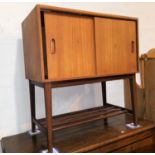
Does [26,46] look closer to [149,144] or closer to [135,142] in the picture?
[135,142]

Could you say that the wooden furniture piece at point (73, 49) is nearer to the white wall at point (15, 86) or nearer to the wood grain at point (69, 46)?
the wood grain at point (69, 46)

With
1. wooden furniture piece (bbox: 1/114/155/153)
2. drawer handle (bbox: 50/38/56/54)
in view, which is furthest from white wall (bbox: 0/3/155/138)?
drawer handle (bbox: 50/38/56/54)

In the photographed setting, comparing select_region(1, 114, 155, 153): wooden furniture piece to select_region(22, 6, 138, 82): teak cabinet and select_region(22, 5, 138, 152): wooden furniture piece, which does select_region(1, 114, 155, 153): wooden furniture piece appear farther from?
select_region(22, 6, 138, 82): teak cabinet

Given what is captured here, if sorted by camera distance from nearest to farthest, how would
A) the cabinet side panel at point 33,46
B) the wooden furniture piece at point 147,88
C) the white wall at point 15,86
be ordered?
the cabinet side panel at point 33,46 < the white wall at point 15,86 < the wooden furniture piece at point 147,88

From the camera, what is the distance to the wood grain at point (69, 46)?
96cm

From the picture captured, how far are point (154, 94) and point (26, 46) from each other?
40.5 inches

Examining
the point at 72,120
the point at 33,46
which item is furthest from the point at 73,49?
the point at 72,120

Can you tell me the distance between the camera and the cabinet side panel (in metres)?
0.93

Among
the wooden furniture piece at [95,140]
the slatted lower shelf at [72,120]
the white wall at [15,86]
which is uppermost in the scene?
the white wall at [15,86]

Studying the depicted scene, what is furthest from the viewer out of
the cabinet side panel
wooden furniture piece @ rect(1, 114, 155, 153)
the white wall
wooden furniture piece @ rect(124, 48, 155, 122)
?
wooden furniture piece @ rect(124, 48, 155, 122)

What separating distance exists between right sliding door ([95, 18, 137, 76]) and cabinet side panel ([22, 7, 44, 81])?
34cm

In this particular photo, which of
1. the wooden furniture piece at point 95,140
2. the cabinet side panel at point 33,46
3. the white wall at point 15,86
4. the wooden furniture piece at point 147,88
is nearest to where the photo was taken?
the cabinet side panel at point 33,46

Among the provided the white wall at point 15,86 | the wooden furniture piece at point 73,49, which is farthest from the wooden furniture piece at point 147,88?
the white wall at point 15,86

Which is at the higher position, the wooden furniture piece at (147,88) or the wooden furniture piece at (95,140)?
the wooden furniture piece at (147,88)
